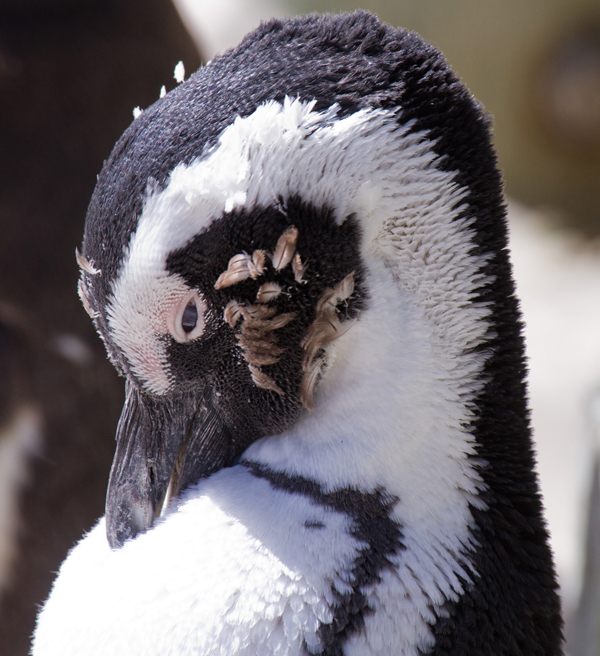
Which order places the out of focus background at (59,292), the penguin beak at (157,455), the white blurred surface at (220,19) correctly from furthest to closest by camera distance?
1. the white blurred surface at (220,19)
2. the out of focus background at (59,292)
3. the penguin beak at (157,455)

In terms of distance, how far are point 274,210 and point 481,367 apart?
0.97 feet

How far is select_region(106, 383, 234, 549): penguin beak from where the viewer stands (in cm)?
82

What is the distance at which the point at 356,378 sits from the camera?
749mm

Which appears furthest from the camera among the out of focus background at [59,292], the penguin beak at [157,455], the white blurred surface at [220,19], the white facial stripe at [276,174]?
the white blurred surface at [220,19]

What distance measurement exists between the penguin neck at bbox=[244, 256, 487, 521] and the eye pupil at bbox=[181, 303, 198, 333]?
156 mm

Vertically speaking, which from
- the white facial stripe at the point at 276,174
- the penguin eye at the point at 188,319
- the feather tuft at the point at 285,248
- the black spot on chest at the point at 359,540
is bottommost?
the black spot on chest at the point at 359,540

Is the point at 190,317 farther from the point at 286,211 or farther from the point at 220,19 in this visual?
the point at 220,19

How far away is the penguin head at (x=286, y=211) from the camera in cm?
67

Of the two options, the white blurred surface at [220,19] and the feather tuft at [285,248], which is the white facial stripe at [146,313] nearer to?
the feather tuft at [285,248]

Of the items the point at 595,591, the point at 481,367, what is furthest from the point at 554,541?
the point at 481,367

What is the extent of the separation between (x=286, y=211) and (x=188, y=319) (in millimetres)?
164

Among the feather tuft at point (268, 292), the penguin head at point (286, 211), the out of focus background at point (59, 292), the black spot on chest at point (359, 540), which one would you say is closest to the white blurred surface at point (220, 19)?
the out of focus background at point (59, 292)

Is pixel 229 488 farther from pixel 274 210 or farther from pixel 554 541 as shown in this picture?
pixel 554 541

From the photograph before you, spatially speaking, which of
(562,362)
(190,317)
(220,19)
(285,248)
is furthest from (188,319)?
(562,362)
